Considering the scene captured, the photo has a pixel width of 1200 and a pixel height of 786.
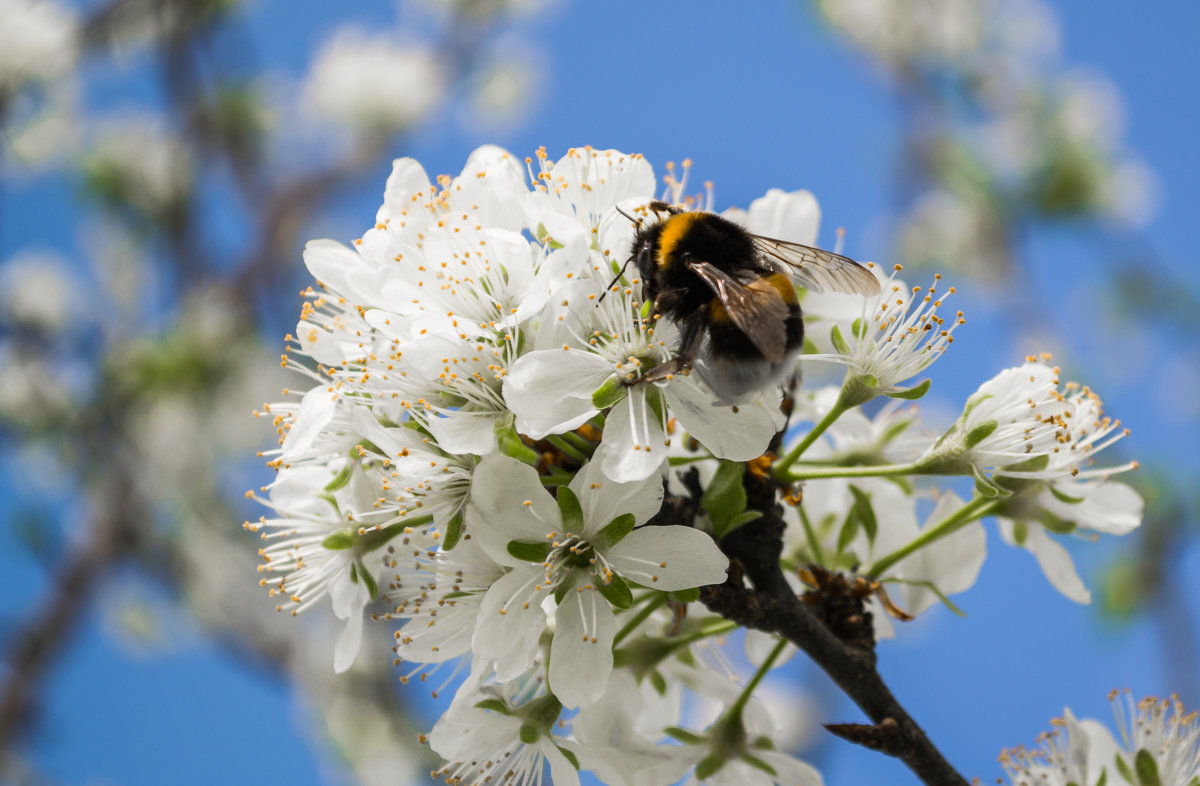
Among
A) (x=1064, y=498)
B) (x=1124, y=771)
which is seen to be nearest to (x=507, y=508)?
(x=1064, y=498)

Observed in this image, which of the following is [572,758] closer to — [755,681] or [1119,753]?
[755,681]

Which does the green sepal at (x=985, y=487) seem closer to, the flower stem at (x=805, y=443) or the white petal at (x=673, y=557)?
the flower stem at (x=805, y=443)

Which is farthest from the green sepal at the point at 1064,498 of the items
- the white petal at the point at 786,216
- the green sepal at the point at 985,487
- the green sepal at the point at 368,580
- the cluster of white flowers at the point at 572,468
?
the green sepal at the point at 368,580

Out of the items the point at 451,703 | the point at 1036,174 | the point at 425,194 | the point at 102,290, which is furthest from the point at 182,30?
the point at 1036,174

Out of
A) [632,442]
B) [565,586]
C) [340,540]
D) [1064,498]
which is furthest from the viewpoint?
[1064,498]

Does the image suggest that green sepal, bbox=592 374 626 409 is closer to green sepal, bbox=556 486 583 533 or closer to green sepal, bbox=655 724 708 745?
green sepal, bbox=556 486 583 533

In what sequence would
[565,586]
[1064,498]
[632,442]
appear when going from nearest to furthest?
1. [632,442]
2. [565,586]
3. [1064,498]

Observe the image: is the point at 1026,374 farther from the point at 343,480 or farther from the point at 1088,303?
the point at 1088,303
